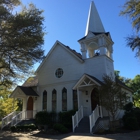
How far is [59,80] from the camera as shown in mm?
18500

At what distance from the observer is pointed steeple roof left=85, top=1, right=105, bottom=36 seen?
63.0ft

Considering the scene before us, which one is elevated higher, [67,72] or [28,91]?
[67,72]

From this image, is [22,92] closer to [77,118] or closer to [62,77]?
[62,77]

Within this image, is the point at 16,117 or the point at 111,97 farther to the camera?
the point at 16,117

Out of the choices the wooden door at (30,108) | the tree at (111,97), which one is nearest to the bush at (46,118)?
the wooden door at (30,108)

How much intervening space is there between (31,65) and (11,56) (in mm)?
2134

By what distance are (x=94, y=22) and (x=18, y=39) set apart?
1037 cm

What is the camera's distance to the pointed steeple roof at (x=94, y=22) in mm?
19203

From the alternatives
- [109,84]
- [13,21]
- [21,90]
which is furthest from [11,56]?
[109,84]

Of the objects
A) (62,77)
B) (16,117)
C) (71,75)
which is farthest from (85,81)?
(16,117)

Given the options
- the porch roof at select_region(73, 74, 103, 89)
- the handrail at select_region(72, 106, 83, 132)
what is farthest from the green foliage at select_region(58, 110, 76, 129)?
the porch roof at select_region(73, 74, 103, 89)

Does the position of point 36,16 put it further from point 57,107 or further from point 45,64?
point 57,107

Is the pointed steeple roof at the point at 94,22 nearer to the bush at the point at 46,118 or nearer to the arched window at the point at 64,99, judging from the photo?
the arched window at the point at 64,99

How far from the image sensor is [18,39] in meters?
13.4
